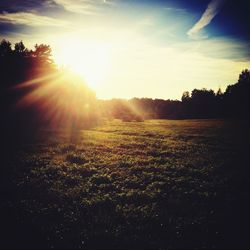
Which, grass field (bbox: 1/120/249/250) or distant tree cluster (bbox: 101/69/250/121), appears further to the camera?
distant tree cluster (bbox: 101/69/250/121)

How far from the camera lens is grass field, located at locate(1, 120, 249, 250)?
30.1 ft

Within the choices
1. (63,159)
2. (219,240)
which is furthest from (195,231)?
(63,159)

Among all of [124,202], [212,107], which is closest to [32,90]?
[124,202]

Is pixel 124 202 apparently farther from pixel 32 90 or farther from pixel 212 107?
pixel 212 107

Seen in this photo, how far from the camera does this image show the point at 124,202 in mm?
12383

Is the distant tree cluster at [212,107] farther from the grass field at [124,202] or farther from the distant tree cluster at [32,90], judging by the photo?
the grass field at [124,202]

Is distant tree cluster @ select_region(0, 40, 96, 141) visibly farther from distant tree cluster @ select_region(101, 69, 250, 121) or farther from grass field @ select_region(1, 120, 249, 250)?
distant tree cluster @ select_region(101, 69, 250, 121)

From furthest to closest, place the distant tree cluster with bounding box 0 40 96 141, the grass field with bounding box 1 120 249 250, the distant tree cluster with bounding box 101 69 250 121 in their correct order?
the distant tree cluster with bounding box 101 69 250 121, the distant tree cluster with bounding box 0 40 96 141, the grass field with bounding box 1 120 249 250

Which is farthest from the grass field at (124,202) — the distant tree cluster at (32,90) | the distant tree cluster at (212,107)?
the distant tree cluster at (212,107)

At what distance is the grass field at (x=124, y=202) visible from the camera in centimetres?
919

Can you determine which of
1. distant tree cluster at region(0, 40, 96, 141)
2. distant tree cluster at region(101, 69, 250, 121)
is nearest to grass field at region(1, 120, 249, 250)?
distant tree cluster at region(0, 40, 96, 141)

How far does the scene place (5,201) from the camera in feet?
39.0

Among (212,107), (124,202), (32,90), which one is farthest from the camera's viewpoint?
(212,107)

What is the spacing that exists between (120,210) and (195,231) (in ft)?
11.3
